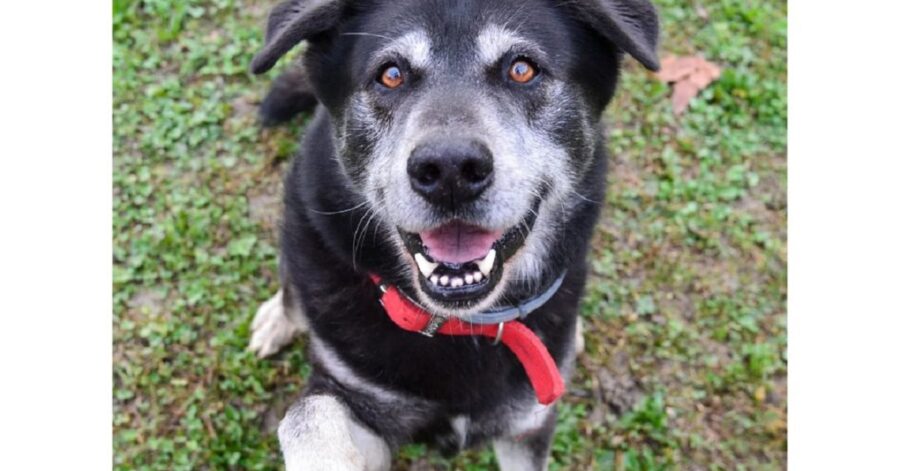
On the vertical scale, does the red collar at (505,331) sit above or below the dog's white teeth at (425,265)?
below

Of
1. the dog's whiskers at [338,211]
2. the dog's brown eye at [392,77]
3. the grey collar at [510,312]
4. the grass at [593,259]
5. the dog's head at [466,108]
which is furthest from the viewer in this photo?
the grass at [593,259]

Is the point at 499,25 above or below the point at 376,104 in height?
above

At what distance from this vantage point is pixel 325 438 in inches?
119

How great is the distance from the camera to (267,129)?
499cm

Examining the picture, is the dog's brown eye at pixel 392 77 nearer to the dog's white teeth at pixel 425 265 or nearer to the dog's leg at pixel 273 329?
the dog's white teeth at pixel 425 265

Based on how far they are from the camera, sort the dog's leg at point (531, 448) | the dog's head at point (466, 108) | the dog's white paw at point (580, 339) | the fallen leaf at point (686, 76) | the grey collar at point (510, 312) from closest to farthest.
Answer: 1. the dog's head at point (466, 108)
2. the grey collar at point (510, 312)
3. the dog's leg at point (531, 448)
4. the dog's white paw at point (580, 339)
5. the fallen leaf at point (686, 76)

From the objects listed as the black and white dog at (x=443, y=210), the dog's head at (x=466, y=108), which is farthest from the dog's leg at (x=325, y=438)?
the dog's head at (x=466, y=108)

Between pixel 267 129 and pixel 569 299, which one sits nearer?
pixel 569 299

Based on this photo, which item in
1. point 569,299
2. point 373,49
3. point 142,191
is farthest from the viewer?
point 142,191

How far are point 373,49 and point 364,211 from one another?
584mm

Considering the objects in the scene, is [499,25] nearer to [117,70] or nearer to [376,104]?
[376,104]

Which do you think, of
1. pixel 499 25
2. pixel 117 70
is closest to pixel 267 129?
pixel 117 70

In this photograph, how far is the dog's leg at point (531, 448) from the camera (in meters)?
3.66

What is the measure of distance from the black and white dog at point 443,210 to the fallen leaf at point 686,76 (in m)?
2.21
